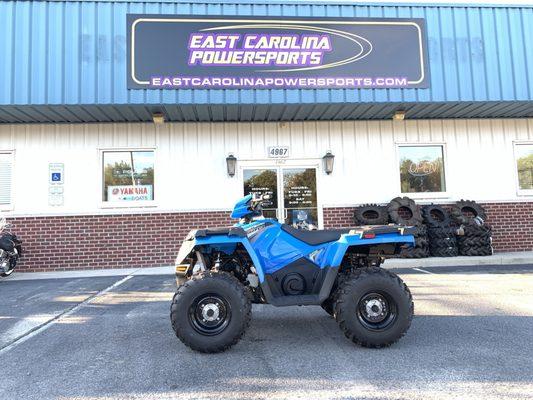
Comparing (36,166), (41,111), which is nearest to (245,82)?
(41,111)

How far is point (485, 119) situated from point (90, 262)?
10112 millimetres

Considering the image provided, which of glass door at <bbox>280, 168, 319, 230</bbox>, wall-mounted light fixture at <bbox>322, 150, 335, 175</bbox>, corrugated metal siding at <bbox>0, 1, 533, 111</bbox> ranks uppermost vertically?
corrugated metal siding at <bbox>0, 1, 533, 111</bbox>

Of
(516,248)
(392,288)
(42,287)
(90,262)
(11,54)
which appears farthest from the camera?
(516,248)

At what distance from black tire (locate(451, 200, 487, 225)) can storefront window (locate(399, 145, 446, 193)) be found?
0.60 m

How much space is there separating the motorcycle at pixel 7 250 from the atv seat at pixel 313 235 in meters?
7.01

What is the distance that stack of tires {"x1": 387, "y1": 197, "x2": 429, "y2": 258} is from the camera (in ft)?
31.3

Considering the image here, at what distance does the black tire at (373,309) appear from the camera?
3.88 m

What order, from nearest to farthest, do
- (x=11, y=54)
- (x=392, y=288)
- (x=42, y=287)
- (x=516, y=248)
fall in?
(x=392, y=288) → (x=42, y=287) → (x=11, y=54) → (x=516, y=248)

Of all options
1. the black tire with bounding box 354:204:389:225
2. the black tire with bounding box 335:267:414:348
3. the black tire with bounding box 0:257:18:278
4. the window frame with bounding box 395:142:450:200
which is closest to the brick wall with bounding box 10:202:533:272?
the black tire with bounding box 0:257:18:278

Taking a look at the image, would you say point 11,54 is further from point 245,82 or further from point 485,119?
point 485,119

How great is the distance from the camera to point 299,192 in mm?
10266

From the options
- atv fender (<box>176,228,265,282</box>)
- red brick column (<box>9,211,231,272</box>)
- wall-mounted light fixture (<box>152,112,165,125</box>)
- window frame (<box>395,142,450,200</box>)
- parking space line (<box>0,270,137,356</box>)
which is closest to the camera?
atv fender (<box>176,228,265,282</box>)

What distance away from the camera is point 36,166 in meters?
9.66

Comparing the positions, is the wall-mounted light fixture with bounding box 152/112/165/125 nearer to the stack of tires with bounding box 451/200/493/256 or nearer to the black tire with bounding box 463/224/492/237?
the stack of tires with bounding box 451/200/493/256
